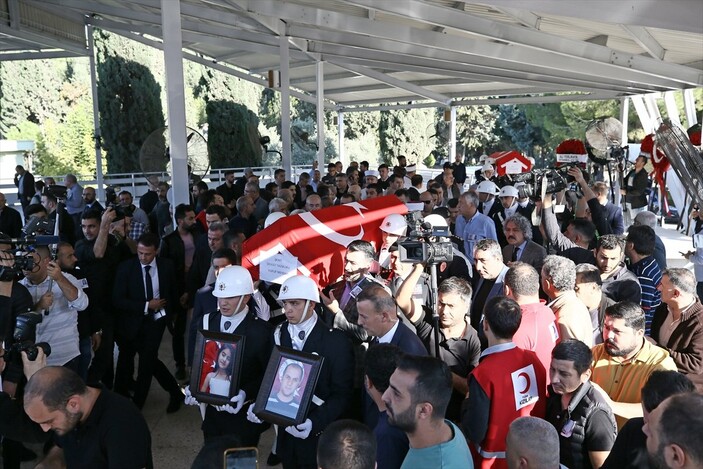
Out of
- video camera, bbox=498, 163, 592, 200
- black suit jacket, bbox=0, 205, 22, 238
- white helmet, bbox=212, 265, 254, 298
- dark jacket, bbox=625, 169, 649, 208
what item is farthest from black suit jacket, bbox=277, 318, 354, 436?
dark jacket, bbox=625, 169, 649, 208

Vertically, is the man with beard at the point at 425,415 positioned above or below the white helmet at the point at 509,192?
below

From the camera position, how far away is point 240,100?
32.3 metres

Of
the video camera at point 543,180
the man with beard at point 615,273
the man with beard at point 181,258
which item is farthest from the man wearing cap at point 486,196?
the man with beard at point 181,258

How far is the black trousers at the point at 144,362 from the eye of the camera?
5.91m

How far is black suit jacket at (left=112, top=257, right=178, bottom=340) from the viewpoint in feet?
19.1

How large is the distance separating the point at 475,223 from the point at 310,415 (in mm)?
4232

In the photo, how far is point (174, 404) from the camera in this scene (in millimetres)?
6109

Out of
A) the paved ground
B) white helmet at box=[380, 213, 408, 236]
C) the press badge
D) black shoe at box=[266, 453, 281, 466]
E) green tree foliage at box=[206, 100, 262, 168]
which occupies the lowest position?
the paved ground

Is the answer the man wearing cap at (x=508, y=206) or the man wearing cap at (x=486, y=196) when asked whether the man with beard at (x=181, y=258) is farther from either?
the man wearing cap at (x=486, y=196)

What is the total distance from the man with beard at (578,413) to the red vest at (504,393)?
19 cm

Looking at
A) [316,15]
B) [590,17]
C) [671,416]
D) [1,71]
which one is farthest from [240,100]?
[671,416]

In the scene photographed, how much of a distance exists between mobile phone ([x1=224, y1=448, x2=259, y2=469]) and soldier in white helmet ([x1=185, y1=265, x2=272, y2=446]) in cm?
152

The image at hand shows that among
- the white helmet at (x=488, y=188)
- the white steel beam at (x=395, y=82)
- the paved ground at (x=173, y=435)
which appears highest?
the white steel beam at (x=395, y=82)

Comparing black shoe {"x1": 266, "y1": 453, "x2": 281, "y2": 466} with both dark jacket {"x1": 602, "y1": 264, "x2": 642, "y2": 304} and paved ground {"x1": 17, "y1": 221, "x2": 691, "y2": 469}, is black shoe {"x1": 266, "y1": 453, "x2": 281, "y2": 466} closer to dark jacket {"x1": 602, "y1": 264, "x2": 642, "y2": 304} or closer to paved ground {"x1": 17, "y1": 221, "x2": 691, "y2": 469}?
paved ground {"x1": 17, "y1": 221, "x2": 691, "y2": 469}
